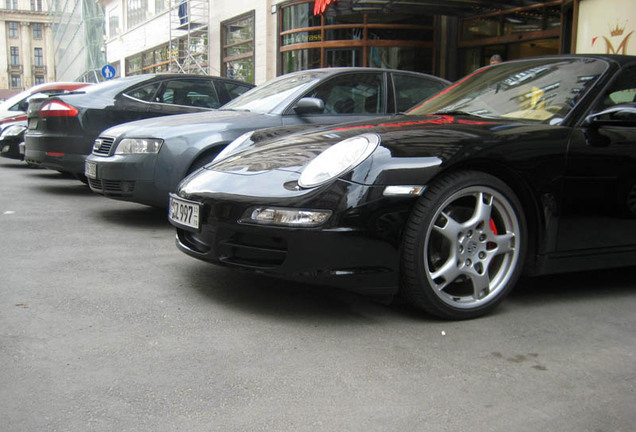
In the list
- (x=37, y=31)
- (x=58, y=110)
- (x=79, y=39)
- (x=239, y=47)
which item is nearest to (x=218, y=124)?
(x=58, y=110)

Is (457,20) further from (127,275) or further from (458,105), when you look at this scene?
(127,275)

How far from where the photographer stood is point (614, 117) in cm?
374

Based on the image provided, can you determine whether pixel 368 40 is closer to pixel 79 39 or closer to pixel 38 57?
pixel 79 39

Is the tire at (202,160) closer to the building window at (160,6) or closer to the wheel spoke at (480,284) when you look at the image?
the wheel spoke at (480,284)

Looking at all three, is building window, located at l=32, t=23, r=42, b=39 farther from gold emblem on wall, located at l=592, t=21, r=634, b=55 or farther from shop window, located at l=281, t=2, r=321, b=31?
gold emblem on wall, located at l=592, t=21, r=634, b=55

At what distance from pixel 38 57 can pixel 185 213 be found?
121 metres

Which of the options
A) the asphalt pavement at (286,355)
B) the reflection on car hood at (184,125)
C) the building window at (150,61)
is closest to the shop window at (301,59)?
the reflection on car hood at (184,125)

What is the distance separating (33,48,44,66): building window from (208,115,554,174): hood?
4757 inches

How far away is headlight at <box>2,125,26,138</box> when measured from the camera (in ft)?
40.0

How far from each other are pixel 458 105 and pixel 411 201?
1.41 metres

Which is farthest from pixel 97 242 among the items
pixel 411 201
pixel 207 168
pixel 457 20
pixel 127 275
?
pixel 457 20

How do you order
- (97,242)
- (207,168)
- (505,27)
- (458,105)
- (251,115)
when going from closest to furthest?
(207,168), (458,105), (97,242), (251,115), (505,27)

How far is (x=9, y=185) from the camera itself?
9344 millimetres

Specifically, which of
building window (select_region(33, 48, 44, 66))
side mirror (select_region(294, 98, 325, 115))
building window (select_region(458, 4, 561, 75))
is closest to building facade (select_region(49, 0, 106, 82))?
building window (select_region(458, 4, 561, 75))
